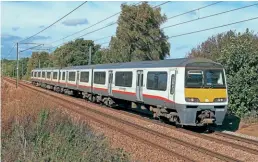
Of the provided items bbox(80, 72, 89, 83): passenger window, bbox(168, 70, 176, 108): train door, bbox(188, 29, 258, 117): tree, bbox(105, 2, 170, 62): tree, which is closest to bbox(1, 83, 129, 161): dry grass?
bbox(168, 70, 176, 108): train door

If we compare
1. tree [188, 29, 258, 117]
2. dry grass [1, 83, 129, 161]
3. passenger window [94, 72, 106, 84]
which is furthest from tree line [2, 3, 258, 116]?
dry grass [1, 83, 129, 161]

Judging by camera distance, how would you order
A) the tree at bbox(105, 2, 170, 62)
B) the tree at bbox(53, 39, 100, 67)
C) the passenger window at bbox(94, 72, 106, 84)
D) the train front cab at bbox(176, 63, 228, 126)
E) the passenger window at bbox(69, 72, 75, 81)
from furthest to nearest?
the tree at bbox(53, 39, 100, 67)
the tree at bbox(105, 2, 170, 62)
the passenger window at bbox(69, 72, 75, 81)
the passenger window at bbox(94, 72, 106, 84)
the train front cab at bbox(176, 63, 228, 126)

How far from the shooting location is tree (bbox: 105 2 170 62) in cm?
4088

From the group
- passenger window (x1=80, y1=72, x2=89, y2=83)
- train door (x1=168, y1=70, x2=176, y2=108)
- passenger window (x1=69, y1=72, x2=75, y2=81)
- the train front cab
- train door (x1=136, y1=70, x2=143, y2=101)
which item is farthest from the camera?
passenger window (x1=69, y1=72, x2=75, y2=81)

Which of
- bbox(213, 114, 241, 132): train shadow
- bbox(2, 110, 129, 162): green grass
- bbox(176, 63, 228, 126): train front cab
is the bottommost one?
bbox(213, 114, 241, 132): train shadow

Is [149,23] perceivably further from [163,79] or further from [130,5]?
[163,79]

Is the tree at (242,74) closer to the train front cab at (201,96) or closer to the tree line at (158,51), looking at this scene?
the tree line at (158,51)

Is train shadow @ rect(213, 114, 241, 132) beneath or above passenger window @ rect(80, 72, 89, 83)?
beneath

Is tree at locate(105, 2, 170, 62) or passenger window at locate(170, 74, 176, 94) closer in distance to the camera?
passenger window at locate(170, 74, 176, 94)

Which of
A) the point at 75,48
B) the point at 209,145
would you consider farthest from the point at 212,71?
the point at 75,48

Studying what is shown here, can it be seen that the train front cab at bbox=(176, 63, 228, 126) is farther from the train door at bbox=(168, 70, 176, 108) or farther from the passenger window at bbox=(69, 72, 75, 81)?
the passenger window at bbox=(69, 72, 75, 81)

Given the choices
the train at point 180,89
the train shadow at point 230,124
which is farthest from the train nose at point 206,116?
the train shadow at point 230,124

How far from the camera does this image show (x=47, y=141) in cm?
965

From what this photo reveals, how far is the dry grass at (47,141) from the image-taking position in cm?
837
